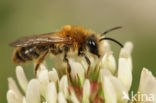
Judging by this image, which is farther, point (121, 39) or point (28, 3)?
point (28, 3)

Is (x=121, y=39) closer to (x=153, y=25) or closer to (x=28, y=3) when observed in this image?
(x=153, y=25)

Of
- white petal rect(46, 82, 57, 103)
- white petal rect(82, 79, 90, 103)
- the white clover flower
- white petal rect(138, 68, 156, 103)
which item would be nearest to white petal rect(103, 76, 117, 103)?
the white clover flower

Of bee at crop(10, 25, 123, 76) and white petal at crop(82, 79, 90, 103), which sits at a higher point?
bee at crop(10, 25, 123, 76)

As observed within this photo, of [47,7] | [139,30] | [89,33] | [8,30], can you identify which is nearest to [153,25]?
[139,30]

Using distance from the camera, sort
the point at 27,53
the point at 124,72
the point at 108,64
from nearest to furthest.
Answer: the point at 124,72
the point at 108,64
the point at 27,53

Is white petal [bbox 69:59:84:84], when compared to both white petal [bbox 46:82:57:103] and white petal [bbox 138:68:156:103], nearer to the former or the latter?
white petal [bbox 46:82:57:103]

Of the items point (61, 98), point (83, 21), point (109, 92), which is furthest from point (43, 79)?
point (83, 21)

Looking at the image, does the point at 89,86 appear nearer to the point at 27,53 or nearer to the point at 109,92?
the point at 109,92
